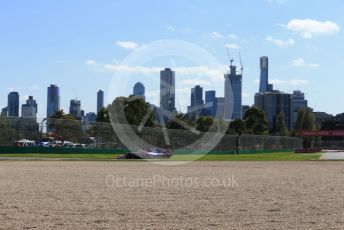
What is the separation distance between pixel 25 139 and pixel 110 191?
5390 cm

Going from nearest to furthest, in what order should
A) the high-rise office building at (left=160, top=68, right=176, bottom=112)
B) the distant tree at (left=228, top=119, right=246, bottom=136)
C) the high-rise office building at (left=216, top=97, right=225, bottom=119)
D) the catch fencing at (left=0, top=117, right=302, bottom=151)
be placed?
the high-rise office building at (left=216, top=97, right=225, bottom=119) < the high-rise office building at (left=160, top=68, right=176, bottom=112) < the catch fencing at (left=0, top=117, right=302, bottom=151) < the distant tree at (left=228, top=119, right=246, bottom=136)

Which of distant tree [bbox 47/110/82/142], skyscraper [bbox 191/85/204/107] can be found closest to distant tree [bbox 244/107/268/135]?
distant tree [bbox 47/110/82/142]

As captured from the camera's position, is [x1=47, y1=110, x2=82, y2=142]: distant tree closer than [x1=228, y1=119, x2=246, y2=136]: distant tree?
Yes

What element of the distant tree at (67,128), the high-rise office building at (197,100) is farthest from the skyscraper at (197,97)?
the distant tree at (67,128)

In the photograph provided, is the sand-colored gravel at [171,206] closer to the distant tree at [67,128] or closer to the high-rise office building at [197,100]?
the high-rise office building at [197,100]

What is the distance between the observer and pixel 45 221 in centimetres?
1287

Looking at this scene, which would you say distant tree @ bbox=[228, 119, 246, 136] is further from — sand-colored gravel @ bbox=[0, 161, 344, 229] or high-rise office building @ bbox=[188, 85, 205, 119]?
sand-colored gravel @ bbox=[0, 161, 344, 229]

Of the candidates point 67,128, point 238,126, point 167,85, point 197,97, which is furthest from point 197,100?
point 238,126

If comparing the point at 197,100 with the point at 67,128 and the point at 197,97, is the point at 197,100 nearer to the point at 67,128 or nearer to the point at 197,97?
the point at 197,97

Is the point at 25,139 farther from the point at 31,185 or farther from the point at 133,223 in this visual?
the point at 133,223

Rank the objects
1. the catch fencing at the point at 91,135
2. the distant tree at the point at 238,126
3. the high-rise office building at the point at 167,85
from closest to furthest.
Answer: the high-rise office building at the point at 167,85 < the catch fencing at the point at 91,135 < the distant tree at the point at 238,126

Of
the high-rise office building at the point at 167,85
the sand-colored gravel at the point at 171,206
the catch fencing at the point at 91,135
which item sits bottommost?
the sand-colored gravel at the point at 171,206

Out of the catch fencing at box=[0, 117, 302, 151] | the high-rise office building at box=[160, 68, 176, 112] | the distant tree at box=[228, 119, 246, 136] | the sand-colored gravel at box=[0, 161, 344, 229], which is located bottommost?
the sand-colored gravel at box=[0, 161, 344, 229]

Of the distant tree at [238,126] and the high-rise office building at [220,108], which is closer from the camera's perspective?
the high-rise office building at [220,108]
